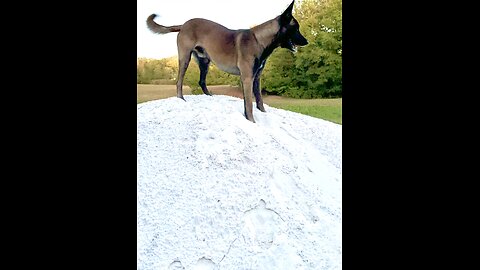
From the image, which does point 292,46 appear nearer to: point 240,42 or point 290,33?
point 290,33

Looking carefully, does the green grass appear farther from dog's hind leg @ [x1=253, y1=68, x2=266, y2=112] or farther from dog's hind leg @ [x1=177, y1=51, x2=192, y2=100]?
dog's hind leg @ [x1=177, y1=51, x2=192, y2=100]

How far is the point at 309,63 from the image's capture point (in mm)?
4625

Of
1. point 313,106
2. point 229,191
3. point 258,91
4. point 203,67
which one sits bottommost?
point 229,191

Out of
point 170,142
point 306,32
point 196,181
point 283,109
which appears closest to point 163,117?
point 170,142

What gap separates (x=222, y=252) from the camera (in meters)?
4.01

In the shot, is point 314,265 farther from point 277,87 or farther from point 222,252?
point 277,87

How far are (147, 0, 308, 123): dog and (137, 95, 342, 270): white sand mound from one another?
0.28 m

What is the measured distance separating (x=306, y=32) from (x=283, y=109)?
629mm

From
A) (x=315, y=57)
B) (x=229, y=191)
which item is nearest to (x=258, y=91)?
(x=315, y=57)

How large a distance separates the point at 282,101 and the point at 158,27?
43.5 inches

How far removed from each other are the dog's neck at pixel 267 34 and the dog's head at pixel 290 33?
0.04m

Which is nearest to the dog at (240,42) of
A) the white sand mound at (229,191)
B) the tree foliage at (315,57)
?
the tree foliage at (315,57)

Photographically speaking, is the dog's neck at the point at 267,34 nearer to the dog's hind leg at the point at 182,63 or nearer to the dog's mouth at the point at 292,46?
the dog's mouth at the point at 292,46

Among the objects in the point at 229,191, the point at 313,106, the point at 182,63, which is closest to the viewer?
the point at 229,191
